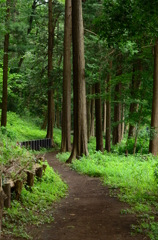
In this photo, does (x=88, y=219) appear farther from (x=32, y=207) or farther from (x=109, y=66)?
(x=109, y=66)

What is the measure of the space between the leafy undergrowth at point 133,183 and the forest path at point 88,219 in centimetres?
25

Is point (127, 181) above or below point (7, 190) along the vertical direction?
below

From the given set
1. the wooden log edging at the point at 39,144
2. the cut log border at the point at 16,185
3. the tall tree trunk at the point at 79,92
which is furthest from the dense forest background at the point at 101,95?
the wooden log edging at the point at 39,144

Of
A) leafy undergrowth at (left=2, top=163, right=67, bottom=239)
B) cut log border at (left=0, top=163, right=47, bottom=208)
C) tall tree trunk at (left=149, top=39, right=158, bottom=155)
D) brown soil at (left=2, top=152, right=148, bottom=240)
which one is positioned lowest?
brown soil at (left=2, top=152, right=148, bottom=240)

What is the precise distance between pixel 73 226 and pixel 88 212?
3.78 ft

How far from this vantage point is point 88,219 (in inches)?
253

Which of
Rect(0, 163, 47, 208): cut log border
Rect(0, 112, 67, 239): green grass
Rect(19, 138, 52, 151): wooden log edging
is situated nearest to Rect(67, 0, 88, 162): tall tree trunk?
Rect(0, 112, 67, 239): green grass

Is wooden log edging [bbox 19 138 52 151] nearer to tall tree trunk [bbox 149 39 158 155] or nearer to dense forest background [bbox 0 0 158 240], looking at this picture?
dense forest background [bbox 0 0 158 240]

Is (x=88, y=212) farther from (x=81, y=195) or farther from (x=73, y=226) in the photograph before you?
(x=81, y=195)

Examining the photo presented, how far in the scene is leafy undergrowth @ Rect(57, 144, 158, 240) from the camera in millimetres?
6227

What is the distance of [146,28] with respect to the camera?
6836 mm

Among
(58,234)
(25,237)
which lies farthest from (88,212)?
(25,237)

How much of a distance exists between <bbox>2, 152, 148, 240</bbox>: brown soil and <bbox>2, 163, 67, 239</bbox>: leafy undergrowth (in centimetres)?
19

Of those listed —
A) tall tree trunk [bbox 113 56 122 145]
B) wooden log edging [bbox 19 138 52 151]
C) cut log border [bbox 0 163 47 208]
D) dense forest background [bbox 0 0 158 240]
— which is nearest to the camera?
cut log border [bbox 0 163 47 208]
